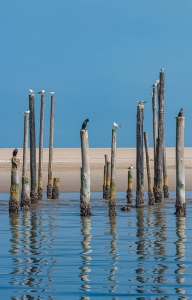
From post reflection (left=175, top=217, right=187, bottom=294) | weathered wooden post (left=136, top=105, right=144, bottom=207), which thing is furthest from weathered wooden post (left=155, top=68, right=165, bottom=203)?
post reflection (left=175, top=217, right=187, bottom=294)

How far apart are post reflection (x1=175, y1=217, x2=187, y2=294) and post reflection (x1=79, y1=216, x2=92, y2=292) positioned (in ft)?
3.61

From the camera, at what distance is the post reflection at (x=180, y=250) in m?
9.36

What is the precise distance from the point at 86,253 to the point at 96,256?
0.34 meters

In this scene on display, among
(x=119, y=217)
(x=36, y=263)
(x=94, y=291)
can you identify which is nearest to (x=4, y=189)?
(x=119, y=217)

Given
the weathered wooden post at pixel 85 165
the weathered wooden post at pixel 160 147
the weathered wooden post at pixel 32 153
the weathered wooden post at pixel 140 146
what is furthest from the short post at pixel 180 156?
the weathered wooden post at pixel 32 153

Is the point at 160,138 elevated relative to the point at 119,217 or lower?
elevated

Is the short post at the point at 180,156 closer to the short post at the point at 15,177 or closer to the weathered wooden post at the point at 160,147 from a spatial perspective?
the short post at the point at 15,177

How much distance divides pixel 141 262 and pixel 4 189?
62.2 feet

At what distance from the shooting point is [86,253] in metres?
11.7

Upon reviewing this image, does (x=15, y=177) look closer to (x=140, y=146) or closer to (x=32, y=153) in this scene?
(x=140, y=146)

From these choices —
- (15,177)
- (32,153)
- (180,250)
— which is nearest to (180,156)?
(15,177)

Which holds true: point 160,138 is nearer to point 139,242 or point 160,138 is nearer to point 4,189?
point 139,242

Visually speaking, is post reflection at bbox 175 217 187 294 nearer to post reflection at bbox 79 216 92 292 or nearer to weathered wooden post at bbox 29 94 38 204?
post reflection at bbox 79 216 92 292

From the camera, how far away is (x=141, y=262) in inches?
427
